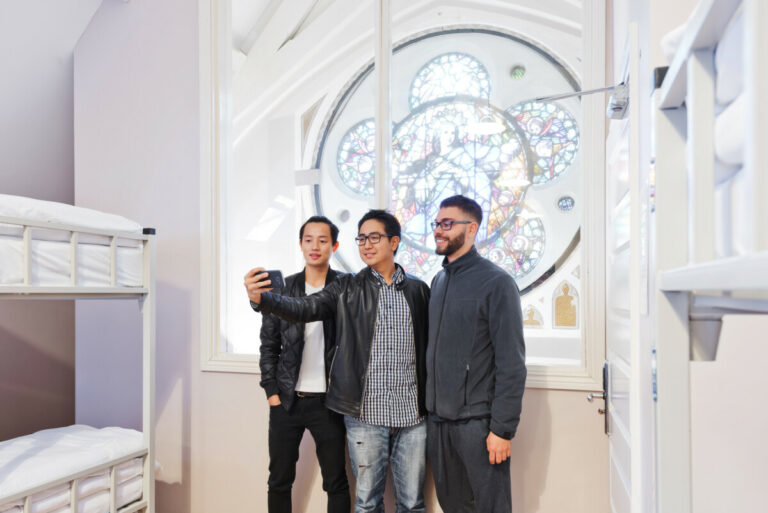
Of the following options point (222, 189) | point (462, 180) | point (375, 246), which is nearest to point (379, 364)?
point (375, 246)

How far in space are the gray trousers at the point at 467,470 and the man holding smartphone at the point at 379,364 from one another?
12 centimetres

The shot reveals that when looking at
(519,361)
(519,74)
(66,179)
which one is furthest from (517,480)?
(66,179)

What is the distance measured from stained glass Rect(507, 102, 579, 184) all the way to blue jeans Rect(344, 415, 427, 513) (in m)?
1.16

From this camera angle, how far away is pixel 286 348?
2076mm

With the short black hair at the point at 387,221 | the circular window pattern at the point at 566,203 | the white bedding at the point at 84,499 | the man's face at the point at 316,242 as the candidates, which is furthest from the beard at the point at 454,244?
the white bedding at the point at 84,499

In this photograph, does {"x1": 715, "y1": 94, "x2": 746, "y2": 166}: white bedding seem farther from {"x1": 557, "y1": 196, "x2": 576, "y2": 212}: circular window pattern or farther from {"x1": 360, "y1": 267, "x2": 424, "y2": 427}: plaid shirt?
{"x1": 557, "y1": 196, "x2": 576, "y2": 212}: circular window pattern

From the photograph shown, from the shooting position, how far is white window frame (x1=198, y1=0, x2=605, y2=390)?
2.07 meters

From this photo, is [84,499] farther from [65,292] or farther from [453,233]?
[453,233]

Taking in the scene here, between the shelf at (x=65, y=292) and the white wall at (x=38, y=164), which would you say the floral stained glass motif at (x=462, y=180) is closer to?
the shelf at (x=65, y=292)

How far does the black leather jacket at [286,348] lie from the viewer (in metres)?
2.05

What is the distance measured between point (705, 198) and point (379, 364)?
147 cm

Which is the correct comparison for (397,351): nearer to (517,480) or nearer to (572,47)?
(517,480)

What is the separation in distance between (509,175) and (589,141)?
36 centimetres

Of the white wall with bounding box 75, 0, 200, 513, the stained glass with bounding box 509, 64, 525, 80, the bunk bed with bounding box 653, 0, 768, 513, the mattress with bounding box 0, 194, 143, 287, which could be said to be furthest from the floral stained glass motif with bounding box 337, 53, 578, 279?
the bunk bed with bounding box 653, 0, 768, 513
